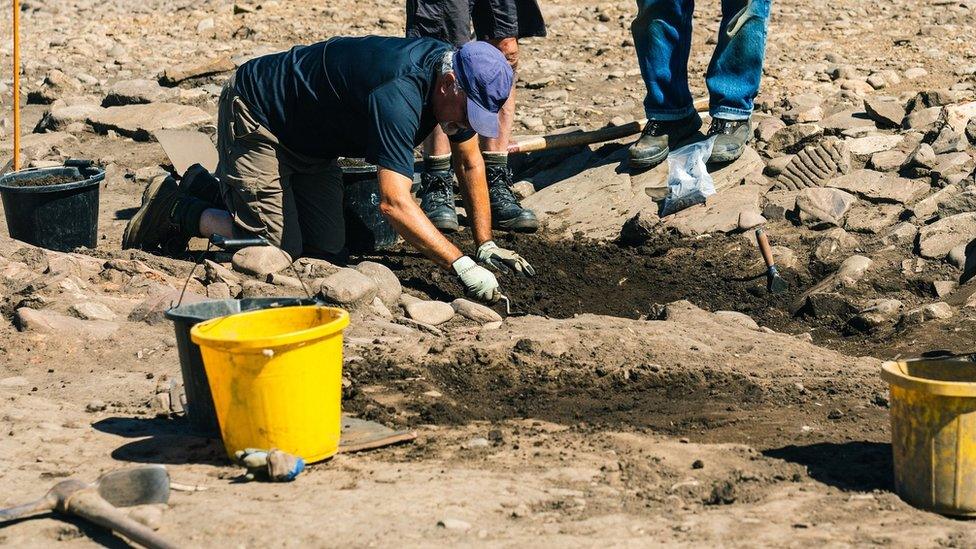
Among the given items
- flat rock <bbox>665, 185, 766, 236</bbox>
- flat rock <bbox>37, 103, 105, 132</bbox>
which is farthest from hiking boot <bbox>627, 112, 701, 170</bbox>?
flat rock <bbox>37, 103, 105, 132</bbox>

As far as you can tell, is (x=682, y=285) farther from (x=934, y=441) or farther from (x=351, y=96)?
(x=934, y=441)

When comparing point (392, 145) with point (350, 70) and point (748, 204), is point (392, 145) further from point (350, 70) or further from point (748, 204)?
point (748, 204)

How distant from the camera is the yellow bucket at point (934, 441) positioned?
318 cm

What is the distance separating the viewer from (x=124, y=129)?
859 cm

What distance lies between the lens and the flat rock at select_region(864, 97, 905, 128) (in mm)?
7289

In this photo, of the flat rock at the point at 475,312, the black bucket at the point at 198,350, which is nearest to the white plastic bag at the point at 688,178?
the flat rock at the point at 475,312

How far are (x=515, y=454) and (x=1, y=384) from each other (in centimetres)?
200

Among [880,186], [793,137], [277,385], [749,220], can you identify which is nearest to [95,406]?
[277,385]

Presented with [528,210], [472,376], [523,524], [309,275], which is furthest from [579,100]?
[523,524]

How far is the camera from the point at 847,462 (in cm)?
368

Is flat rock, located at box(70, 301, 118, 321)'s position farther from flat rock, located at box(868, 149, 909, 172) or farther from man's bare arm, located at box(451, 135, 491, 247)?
flat rock, located at box(868, 149, 909, 172)

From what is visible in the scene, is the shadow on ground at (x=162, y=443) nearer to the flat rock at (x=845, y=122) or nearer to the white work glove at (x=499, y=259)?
the white work glove at (x=499, y=259)

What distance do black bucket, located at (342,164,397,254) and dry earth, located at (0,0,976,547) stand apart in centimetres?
15

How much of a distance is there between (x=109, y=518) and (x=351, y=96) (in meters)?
2.63
